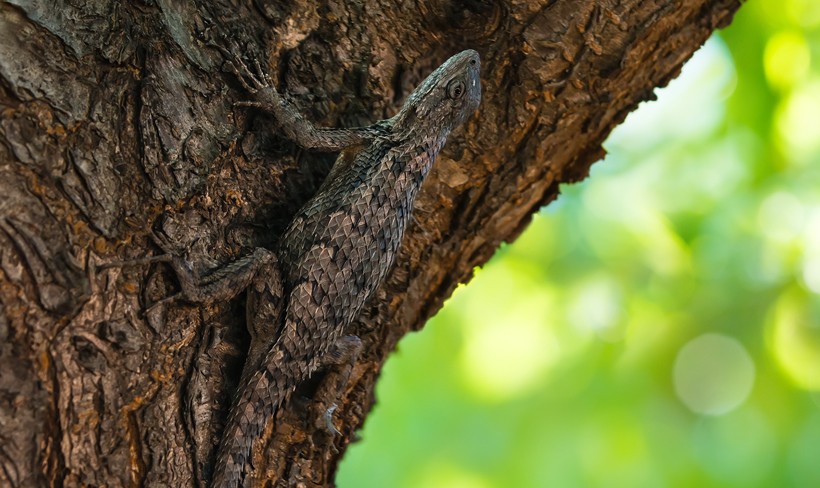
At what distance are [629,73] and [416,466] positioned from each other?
16.2 feet

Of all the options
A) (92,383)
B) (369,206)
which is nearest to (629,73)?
(369,206)

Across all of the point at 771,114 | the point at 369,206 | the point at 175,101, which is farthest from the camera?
the point at 771,114

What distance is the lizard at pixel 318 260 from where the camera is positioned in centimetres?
338

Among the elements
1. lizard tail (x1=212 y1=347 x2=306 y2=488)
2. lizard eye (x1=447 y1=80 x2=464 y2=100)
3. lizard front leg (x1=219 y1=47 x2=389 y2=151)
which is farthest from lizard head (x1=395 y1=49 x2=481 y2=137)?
lizard tail (x1=212 y1=347 x2=306 y2=488)

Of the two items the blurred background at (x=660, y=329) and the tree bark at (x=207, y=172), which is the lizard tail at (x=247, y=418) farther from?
the blurred background at (x=660, y=329)

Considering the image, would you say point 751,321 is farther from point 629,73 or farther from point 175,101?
point 175,101

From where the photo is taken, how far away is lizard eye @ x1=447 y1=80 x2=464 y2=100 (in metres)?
4.37

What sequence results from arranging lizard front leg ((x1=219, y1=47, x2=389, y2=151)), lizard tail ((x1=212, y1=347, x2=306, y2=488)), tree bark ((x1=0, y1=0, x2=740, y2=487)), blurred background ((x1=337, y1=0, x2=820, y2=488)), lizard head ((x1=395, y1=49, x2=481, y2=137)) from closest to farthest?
1. tree bark ((x1=0, y1=0, x2=740, y2=487))
2. lizard tail ((x1=212, y1=347, x2=306, y2=488))
3. lizard front leg ((x1=219, y1=47, x2=389, y2=151))
4. lizard head ((x1=395, y1=49, x2=481, y2=137))
5. blurred background ((x1=337, y1=0, x2=820, y2=488))

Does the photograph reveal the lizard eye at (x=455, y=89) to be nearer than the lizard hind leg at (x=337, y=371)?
No

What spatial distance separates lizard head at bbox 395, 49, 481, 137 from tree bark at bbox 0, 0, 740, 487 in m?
0.10

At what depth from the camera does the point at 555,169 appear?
14.4 feet

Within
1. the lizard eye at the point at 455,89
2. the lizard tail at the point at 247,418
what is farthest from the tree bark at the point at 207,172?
the lizard eye at the point at 455,89

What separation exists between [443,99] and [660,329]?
466 cm

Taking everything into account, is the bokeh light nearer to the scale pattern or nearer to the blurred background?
the blurred background
